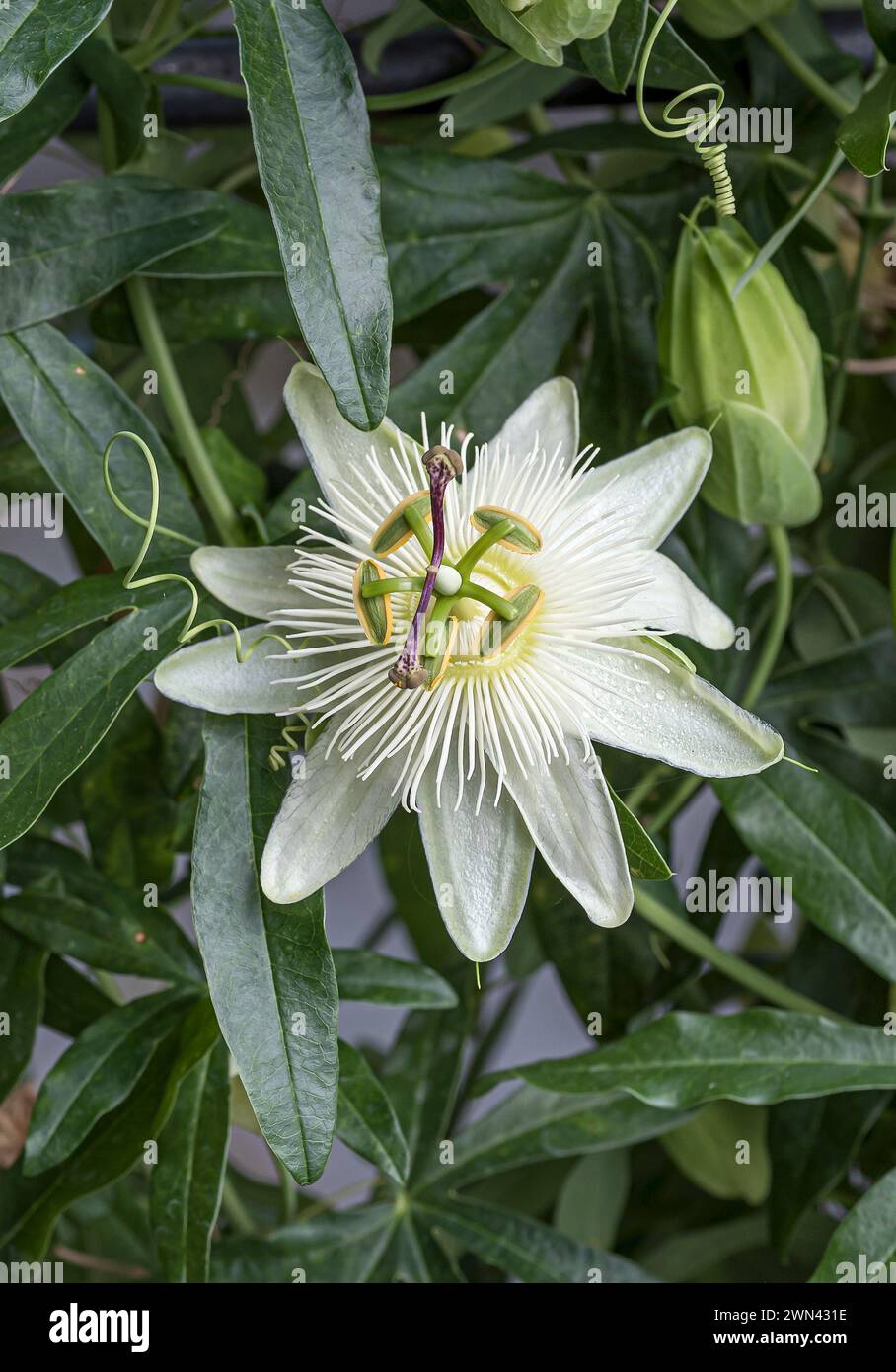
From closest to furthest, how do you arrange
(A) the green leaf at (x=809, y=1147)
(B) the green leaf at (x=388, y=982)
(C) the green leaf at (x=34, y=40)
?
(C) the green leaf at (x=34, y=40) → (B) the green leaf at (x=388, y=982) → (A) the green leaf at (x=809, y=1147)

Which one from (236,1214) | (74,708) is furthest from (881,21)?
(236,1214)

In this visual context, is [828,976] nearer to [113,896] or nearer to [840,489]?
[840,489]

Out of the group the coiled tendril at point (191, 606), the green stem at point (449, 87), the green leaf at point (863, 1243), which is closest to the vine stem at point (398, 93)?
the green stem at point (449, 87)

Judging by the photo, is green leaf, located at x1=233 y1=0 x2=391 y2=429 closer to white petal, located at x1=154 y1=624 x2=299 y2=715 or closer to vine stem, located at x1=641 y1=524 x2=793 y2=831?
white petal, located at x1=154 y1=624 x2=299 y2=715

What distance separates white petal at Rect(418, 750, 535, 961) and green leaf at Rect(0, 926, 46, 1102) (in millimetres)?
418

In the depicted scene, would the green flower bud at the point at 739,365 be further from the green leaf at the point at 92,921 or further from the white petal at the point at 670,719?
the green leaf at the point at 92,921

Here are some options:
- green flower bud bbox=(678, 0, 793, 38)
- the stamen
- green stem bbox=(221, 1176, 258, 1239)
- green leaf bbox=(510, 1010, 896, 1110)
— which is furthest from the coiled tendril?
green stem bbox=(221, 1176, 258, 1239)

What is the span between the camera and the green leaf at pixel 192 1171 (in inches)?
32.8

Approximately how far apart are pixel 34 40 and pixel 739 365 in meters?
0.46

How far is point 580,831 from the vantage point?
68cm

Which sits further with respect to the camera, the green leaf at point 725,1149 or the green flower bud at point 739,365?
the green leaf at point 725,1149

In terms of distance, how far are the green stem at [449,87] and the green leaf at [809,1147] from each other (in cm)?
82

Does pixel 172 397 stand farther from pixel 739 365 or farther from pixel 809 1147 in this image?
pixel 809 1147

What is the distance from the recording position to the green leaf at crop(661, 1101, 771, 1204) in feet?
3.75
